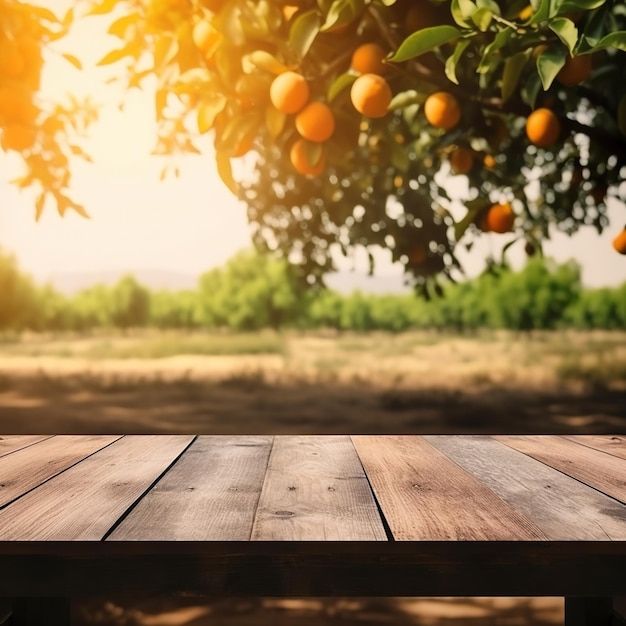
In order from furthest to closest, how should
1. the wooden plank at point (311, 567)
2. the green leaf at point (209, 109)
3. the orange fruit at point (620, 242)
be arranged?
the orange fruit at point (620, 242) → the green leaf at point (209, 109) → the wooden plank at point (311, 567)

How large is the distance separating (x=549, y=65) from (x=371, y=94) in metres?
0.33

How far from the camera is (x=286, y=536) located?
0.89 m

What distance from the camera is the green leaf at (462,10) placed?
3.78ft

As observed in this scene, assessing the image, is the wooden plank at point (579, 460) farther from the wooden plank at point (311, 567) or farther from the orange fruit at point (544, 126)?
the orange fruit at point (544, 126)

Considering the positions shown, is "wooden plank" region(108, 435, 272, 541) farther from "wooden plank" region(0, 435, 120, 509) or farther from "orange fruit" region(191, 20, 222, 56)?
"orange fruit" region(191, 20, 222, 56)

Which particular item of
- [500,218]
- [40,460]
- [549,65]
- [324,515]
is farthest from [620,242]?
[40,460]

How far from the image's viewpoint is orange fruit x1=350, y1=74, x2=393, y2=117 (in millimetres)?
1339

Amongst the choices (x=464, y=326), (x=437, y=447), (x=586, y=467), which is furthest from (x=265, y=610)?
(x=464, y=326)

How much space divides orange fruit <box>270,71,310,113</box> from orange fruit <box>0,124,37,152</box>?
29.5 inches

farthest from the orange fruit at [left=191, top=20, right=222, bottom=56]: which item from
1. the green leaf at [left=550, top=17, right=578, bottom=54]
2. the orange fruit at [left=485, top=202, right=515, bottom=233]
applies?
the orange fruit at [left=485, top=202, right=515, bottom=233]

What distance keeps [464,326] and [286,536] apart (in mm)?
9326

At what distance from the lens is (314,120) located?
137 centimetres

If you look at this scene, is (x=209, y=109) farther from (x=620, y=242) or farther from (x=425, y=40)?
(x=620, y=242)

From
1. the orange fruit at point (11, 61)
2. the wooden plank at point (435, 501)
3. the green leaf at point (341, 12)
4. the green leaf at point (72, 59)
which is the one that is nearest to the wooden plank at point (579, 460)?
the wooden plank at point (435, 501)
